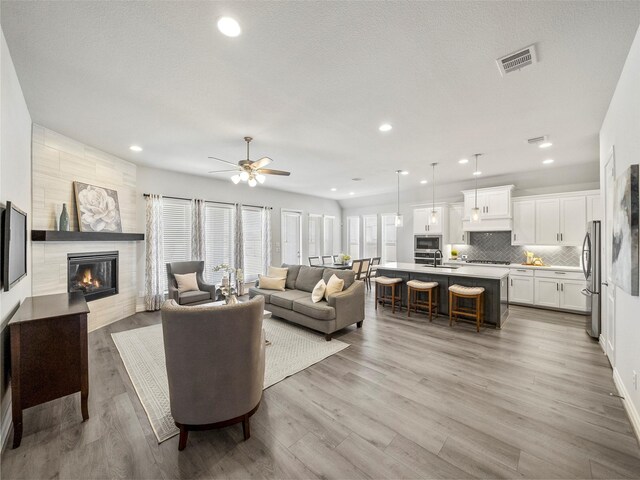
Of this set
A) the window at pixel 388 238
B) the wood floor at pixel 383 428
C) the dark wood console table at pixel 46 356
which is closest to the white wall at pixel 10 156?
the dark wood console table at pixel 46 356

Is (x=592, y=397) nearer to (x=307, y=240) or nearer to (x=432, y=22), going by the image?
(x=432, y=22)

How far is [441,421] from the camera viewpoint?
2205 mm

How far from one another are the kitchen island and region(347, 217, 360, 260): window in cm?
441

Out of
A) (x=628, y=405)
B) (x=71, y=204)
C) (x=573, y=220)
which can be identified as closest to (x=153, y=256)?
(x=71, y=204)

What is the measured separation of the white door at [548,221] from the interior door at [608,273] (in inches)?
89.1

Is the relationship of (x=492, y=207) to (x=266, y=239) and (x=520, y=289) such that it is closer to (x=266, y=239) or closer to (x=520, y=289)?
(x=520, y=289)

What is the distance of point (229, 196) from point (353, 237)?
4.87 meters

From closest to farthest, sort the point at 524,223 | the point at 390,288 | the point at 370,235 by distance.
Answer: the point at 390,288
the point at 524,223
the point at 370,235

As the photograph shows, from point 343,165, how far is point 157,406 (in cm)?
468

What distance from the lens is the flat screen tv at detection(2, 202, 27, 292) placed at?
203 centimetres

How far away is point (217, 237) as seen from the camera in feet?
21.7

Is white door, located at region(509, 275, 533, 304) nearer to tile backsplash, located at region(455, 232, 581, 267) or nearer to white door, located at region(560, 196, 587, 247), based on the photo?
tile backsplash, located at region(455, 232, 581, 267)

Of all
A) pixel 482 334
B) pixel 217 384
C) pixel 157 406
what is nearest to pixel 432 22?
pixel 217 384

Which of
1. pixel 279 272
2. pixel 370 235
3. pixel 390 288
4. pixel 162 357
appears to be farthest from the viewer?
pixel 370 235
